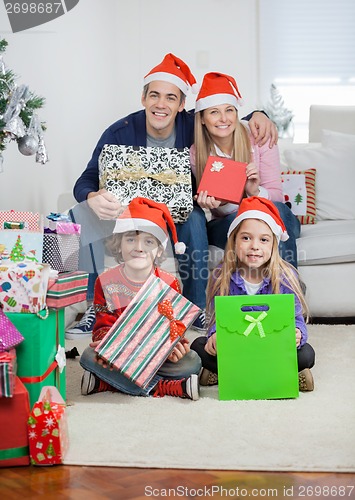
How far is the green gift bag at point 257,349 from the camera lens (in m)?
2.05

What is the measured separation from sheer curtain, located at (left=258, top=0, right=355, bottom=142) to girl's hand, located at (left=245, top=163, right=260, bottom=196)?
2657mm

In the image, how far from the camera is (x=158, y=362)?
81.3 inches

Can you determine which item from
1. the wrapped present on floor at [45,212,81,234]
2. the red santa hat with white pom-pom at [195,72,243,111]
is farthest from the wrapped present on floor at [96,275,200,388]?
the red santa hat with white pom-pom at [195,72,243,111]

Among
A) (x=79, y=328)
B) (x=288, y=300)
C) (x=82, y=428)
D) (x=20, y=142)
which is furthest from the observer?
(x=79, y=328)

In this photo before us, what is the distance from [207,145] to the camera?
288cm

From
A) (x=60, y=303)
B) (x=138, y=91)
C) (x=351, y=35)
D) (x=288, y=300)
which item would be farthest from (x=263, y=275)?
(x=351, y=35)

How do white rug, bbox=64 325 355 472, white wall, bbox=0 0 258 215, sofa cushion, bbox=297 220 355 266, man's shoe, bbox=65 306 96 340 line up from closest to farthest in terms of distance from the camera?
white rug, bbox=64 325 355 472, man's shoe, bbox=65 306 96 340, sofa cushion, bbox=297 220 355 266, white wall, bbox=0 0 258 215

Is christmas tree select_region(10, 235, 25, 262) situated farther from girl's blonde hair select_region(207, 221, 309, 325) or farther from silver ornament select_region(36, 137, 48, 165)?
girl's blonde hair select_region(207, 221, 309, 325)

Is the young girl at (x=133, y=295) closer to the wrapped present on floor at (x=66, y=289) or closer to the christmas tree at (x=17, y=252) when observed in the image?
the wrapped present on floor at (x=66, y=289)

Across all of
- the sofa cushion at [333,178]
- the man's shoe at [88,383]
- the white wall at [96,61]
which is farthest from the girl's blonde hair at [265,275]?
the sofa cushion at [333,178]

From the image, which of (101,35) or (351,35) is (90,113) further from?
(351,35)

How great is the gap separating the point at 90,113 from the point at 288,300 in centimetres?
253

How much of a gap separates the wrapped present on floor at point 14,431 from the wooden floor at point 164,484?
46mm

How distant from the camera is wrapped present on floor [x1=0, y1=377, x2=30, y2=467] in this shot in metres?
1.61
